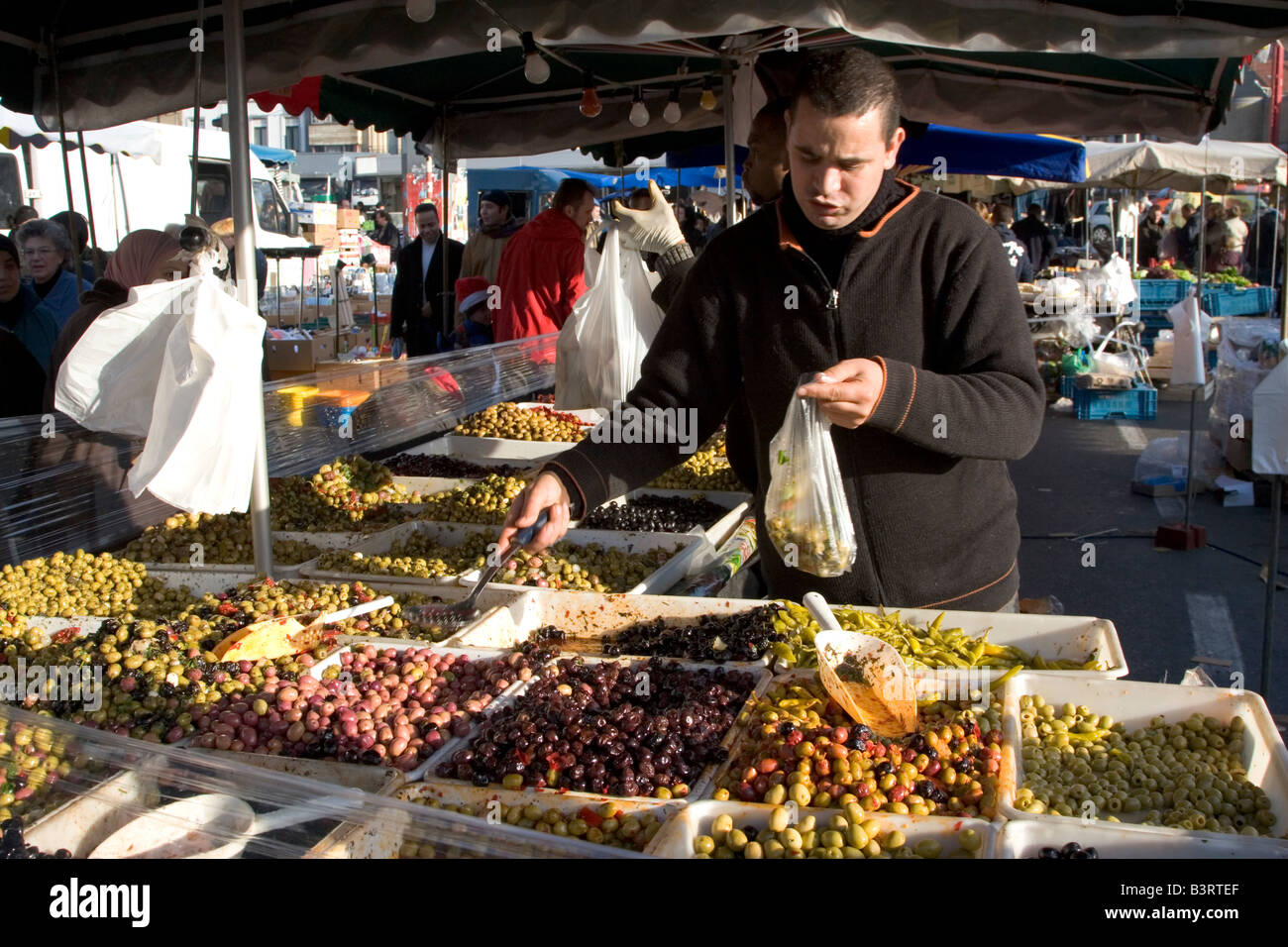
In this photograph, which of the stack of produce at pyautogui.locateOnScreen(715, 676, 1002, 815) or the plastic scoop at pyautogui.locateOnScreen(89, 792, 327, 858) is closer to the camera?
the plastic scoop at pyautogui.locateOnScreen(89, 792, 327, 858)

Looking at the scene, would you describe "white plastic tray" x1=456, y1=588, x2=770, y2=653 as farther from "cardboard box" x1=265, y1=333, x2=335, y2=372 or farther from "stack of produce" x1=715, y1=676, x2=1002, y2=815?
"cardboard box" x1=265, y1=333, x2=335, y2=372

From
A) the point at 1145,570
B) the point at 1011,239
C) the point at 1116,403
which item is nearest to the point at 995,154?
the point at 1116,403

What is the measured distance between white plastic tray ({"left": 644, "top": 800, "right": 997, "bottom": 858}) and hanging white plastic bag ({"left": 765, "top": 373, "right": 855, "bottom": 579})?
665 millimetres

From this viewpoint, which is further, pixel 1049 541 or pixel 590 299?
pixel 1049 541

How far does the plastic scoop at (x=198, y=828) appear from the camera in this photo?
1.84 meters

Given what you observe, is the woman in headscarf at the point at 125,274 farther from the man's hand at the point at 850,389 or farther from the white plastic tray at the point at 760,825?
the white plastic tray at the point at 760,825

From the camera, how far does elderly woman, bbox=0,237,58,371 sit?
6.18 meters

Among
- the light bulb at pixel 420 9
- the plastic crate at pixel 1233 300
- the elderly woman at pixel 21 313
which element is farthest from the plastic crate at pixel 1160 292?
the light bulb at pixel 420 9

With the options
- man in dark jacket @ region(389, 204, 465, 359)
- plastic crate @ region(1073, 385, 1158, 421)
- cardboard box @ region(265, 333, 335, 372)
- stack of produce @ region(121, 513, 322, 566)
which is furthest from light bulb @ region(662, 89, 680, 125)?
plastic crate @ region(1073, 385, 1158, 421)

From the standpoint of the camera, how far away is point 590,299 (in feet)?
19.3

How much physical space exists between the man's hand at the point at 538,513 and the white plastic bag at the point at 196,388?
902mm

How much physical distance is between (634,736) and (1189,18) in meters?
3.53

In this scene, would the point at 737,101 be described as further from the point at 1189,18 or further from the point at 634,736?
the point at 634,736
